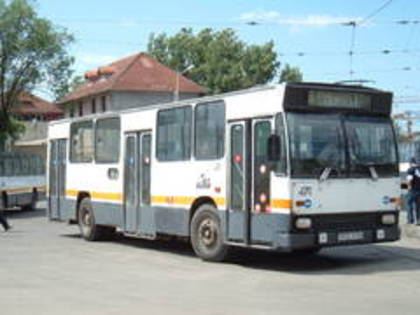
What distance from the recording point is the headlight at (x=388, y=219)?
13.9 metres

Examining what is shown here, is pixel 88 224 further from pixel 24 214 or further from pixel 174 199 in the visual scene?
pixel 24 214

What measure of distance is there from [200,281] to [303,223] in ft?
6.27

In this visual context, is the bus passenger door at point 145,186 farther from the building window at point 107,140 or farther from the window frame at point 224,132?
the window frame at point 224,132

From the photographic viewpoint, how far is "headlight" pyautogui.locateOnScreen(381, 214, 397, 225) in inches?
547

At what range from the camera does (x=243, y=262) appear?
14859 mm

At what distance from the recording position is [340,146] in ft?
44.1

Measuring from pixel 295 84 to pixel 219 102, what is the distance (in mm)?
1928

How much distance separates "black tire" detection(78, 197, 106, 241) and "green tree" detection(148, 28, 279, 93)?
62.0m

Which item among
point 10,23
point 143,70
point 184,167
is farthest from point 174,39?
point 184,167

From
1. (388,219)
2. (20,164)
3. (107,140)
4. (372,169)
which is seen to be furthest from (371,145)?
(20,164)

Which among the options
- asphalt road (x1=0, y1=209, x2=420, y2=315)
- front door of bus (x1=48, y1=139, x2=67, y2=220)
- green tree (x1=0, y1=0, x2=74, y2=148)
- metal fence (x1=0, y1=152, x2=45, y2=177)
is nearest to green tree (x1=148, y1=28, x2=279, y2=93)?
green tree (x1=0, y1=0, x2=74, y2=148)

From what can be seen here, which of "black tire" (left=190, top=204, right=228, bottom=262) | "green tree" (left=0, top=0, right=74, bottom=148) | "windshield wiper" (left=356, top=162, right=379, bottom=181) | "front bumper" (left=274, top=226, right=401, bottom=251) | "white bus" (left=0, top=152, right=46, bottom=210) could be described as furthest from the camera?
"green tree" (left=0, top=0, right=74, bottom=148)

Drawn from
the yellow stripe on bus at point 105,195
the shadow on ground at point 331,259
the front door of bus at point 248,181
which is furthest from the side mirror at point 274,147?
the yellow stripe on bus at point 105,195

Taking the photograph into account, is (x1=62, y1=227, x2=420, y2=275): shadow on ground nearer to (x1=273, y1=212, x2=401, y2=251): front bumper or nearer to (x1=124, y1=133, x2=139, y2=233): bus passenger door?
(x1=273, y1=212, x2=401, y2=251): front bumper
